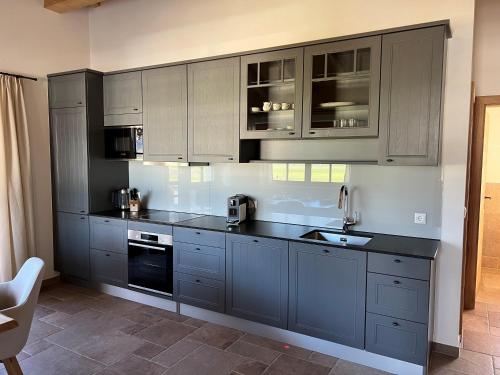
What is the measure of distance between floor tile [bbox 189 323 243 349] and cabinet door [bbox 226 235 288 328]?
17 cm

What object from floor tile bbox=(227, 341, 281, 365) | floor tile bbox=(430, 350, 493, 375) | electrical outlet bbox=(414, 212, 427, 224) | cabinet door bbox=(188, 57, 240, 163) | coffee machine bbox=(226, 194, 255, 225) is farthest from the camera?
coffee machine bbox=(226, 194, 255, 225)

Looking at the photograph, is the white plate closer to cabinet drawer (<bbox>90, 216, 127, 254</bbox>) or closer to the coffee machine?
the coffee machine

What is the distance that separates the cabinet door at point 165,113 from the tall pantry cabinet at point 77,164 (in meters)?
0.64

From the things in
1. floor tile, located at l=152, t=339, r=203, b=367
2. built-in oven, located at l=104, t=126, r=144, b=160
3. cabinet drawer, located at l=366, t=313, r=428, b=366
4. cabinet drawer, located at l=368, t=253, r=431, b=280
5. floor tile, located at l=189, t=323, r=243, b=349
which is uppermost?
built-in oven, located at l=104, t=126, r=144, b=160

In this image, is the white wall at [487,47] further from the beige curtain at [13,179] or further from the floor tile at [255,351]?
the beige curtain at [13,179]

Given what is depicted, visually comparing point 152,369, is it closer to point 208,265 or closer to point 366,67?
point 208,265

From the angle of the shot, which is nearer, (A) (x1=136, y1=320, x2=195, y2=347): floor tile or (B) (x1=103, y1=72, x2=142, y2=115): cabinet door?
(A) (x1=136, y1=320, x2=195, y2=347): floor tile

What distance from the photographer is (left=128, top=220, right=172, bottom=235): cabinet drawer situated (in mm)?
3594

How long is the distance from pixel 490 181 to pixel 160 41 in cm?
476

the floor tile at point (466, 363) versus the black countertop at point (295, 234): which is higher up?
the black countertop at point (295, 234)

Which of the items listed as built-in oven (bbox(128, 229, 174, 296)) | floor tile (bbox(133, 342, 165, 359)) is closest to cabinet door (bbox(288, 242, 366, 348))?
floor tile (bbox(133, 342, 165, 359))

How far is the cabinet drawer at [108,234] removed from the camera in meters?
3.89

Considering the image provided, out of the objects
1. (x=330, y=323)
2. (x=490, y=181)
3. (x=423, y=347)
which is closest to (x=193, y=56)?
(x=330, y=323)

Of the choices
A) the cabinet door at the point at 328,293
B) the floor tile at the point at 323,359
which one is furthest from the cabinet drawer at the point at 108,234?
the floor tile at the point at 323,359
